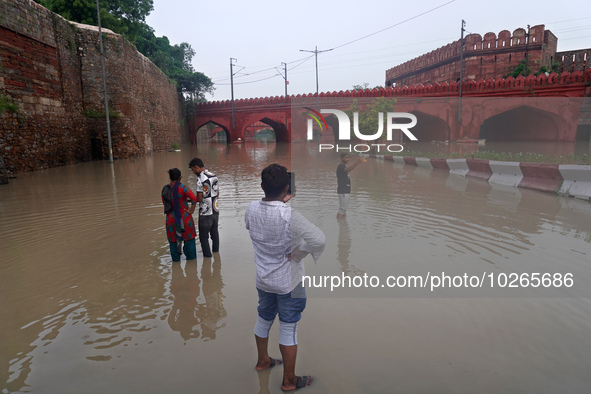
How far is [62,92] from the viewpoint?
635 inches

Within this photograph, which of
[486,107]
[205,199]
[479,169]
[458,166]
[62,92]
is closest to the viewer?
[205,199]

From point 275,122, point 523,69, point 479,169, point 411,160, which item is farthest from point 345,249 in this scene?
point 275,122

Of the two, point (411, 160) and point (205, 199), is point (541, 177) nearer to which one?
point (411, 160)

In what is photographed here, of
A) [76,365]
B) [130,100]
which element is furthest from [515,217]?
[130,100]

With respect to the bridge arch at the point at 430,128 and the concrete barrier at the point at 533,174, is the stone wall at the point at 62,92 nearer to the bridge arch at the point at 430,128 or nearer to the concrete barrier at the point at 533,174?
the concrete barrier at the point at 533,174

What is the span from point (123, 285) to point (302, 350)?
208cm

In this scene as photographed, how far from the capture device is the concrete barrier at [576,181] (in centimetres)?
707

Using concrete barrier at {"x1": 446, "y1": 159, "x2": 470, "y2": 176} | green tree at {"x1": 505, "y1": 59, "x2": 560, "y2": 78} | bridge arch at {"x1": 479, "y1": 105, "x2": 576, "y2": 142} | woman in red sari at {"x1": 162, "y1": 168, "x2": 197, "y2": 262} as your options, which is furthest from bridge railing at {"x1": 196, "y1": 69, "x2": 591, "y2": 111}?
woman in red sari at {"x1": 162, "y1": 168, "x2": 197, "y2": 262}

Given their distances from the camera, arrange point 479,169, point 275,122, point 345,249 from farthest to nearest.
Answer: point 275,122, point 479,169, point 345,249

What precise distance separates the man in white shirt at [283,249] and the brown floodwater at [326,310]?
0.29m

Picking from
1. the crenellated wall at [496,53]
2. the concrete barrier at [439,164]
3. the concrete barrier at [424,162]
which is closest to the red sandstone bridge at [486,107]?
the crenellated wall at [496,53]

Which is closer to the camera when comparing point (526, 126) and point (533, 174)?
point (533, 174)

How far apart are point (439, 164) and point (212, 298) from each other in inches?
424

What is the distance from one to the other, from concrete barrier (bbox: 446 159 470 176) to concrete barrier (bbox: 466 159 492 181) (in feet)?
0.77
